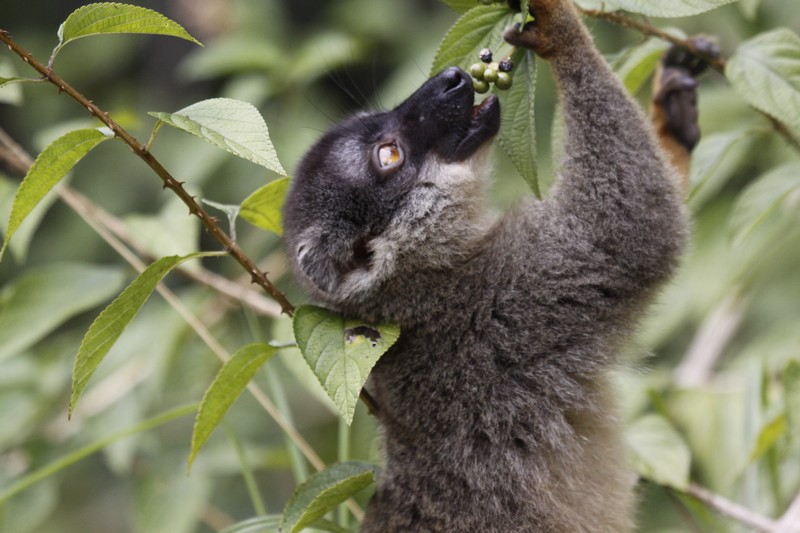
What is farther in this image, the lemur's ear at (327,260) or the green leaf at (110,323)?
the lemur's ear at (327,260)

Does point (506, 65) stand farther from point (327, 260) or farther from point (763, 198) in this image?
point (763, 198)

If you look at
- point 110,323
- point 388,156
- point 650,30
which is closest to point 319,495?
point 110,323

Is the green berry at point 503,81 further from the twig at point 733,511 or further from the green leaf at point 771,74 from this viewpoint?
the twig at point 733,511

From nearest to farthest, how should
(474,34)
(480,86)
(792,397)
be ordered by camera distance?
(474,34) → (480,86) → (792,397)

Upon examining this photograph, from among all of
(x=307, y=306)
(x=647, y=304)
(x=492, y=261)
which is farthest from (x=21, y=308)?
(x=647, y=304)

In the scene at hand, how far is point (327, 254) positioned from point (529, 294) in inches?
30.2

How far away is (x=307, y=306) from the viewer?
2934mm

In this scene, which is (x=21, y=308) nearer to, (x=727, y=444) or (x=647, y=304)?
(x=647, y=304)

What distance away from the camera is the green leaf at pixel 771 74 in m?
3.01

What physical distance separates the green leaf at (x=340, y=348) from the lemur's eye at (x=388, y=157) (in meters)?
0.76

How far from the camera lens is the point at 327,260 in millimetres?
3475

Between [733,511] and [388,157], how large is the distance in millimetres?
1925

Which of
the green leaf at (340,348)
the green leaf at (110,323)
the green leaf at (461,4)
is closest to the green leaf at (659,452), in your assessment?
the green leaf at (340,348)

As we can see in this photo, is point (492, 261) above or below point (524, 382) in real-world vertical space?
above
